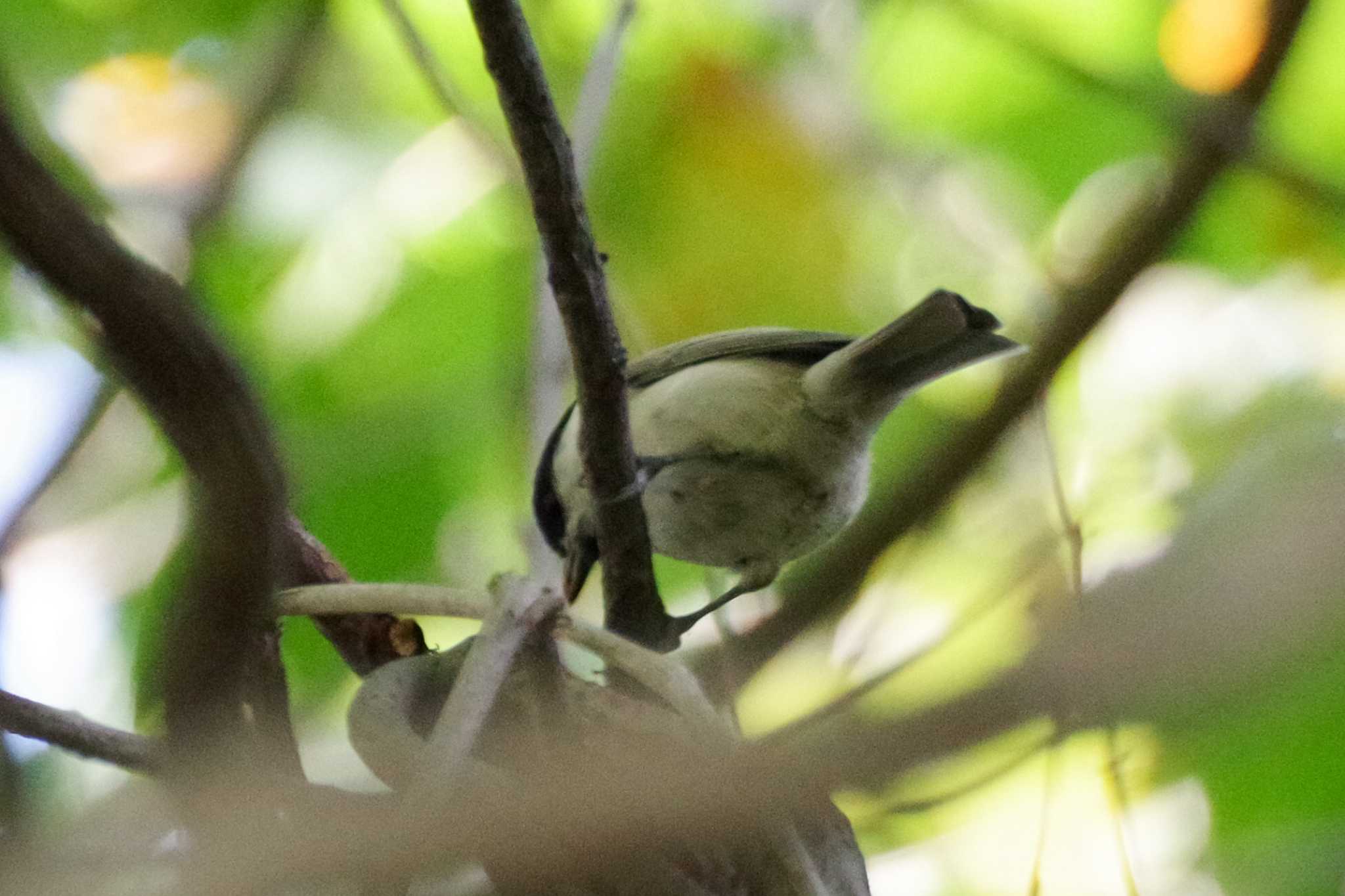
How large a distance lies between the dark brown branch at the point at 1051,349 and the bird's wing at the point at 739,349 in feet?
7.13

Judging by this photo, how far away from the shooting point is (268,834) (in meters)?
0.75

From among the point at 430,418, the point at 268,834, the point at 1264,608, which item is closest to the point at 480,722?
the point at 268,834

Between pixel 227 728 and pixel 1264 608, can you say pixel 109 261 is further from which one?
pixel 1264 608

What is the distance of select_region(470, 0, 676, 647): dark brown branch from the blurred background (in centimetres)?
31

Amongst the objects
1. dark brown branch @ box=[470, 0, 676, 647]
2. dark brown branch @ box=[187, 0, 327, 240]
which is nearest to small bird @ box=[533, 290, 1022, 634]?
dark brown branch @ box=[470, 0, 676, 647]

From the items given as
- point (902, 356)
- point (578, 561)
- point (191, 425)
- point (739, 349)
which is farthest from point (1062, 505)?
point (739, 349)

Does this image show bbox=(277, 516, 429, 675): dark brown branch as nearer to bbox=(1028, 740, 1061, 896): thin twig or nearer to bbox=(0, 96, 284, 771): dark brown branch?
bbox=(0, 96, 284, 771): dark brown branch

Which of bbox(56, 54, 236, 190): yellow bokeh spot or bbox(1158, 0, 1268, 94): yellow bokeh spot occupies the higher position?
bbox(56, 54, 236, 190): yellow bokeh spot

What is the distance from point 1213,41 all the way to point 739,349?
5.15ft

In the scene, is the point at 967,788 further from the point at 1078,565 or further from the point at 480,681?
the point at 480,681

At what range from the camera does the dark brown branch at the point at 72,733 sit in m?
1.21

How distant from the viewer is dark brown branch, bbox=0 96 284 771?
71 cm

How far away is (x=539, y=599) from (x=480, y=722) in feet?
0.81

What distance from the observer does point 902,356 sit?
310 centimetres
